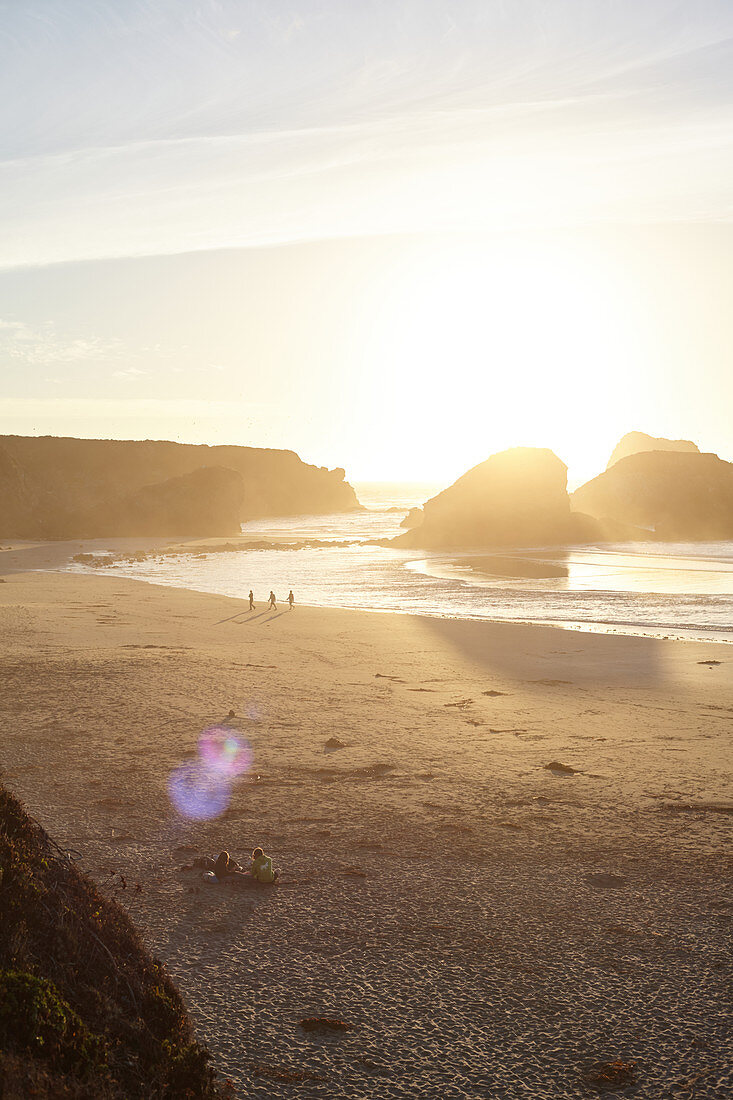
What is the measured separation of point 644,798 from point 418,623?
59.0ft

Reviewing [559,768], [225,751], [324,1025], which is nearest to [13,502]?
[225,751]

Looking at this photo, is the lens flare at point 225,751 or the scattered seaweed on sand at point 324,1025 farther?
the lens flare at point 225,751

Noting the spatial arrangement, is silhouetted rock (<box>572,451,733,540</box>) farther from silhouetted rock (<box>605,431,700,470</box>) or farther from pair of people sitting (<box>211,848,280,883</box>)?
pair of people sitting (<box>211,848,280,883</box>)

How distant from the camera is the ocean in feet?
101

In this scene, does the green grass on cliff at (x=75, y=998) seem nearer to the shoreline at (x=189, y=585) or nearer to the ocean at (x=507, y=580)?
the shoreline at (x=189, y=585)

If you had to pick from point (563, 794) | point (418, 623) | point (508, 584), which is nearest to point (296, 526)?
point (508, 584)

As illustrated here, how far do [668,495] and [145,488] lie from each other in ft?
205

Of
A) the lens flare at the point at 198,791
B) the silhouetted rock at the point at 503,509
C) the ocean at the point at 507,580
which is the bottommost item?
the lens flare at the point at 198,791

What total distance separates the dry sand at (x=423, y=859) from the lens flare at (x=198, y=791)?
0.83 feet

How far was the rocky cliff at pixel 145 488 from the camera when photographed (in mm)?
90250

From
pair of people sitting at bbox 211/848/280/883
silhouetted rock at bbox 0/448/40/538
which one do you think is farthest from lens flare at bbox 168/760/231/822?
silhouetted rock at bbox 0/448/40/538

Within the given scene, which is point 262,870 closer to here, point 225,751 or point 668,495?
point 225,751

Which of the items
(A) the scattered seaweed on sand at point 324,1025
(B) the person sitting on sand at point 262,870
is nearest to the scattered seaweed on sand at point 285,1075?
(A) the scattered seaweed on sand at point 324,1025

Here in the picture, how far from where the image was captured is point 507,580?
4447cm
